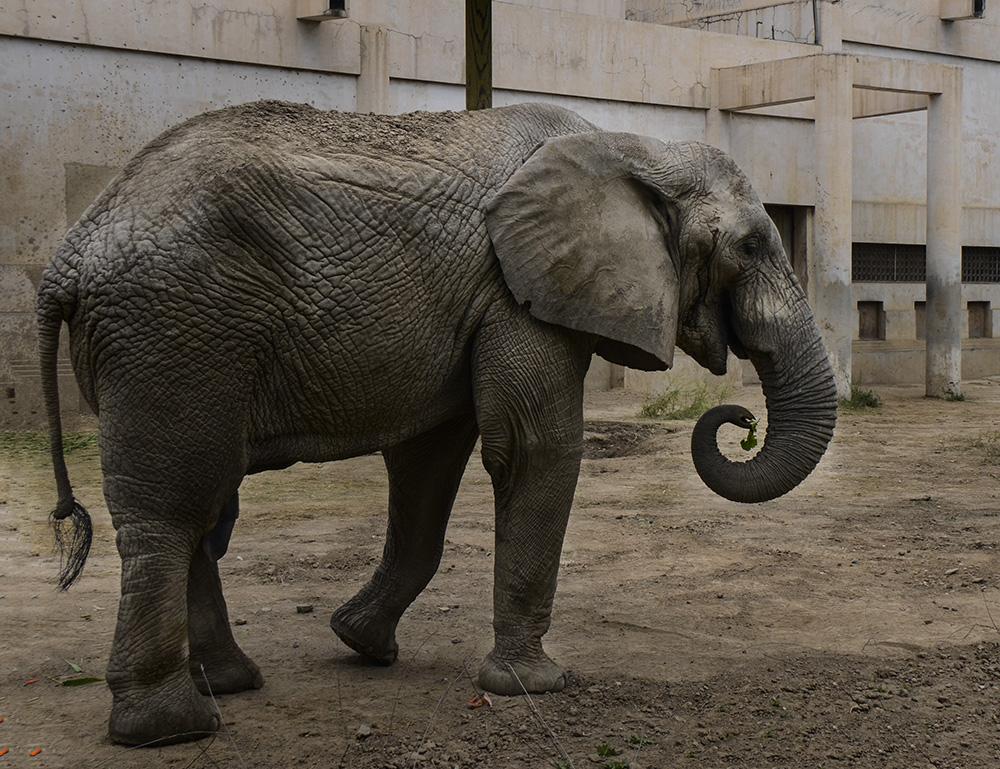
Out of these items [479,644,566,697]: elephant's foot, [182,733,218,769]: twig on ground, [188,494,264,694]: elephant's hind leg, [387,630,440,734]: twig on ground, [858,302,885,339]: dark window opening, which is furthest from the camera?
[858,302,885,339]: dark window opening

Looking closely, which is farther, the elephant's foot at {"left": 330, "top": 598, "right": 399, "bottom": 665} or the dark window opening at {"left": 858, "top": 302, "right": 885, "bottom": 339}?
the dark window opening at {"left": 858, "top": 302, "right": 885, "bottom": 339}

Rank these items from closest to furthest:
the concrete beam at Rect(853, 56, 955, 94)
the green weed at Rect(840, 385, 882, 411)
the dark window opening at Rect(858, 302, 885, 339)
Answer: the green weed at Rect(840, 385, 882, 411)
the concrete beam at Rect(853, 56, 955, 94)
the dark window opening at Rect(858, 302, 885, 339)

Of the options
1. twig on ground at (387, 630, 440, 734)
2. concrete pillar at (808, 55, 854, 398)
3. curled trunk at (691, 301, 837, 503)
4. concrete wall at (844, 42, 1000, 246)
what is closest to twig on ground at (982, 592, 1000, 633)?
curled trunk at (691, 301, 837, 503)

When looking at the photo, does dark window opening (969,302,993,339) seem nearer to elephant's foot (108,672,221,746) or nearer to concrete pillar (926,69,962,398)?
concrete pillar (926,69,962,398)

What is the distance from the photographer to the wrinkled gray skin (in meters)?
4.17

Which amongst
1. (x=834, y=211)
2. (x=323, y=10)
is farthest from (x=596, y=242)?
(x=834, y=211)

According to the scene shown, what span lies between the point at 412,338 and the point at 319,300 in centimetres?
36

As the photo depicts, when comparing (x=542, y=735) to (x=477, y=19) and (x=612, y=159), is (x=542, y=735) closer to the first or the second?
(x=612, y=159)

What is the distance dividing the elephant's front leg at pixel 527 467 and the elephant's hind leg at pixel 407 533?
399 millimetres

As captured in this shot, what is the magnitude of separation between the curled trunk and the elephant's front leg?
0.57m

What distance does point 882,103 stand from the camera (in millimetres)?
16922

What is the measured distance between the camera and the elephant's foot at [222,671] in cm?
479

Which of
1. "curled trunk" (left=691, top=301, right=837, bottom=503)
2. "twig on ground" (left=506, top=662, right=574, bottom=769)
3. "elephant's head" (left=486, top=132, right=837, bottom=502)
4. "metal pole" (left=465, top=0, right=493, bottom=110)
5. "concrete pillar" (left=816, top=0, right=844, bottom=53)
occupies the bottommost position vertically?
"twig on ground" (left=506, top=662, right=574, bottom=769)

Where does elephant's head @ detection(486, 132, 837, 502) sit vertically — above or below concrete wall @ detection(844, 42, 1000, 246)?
below
